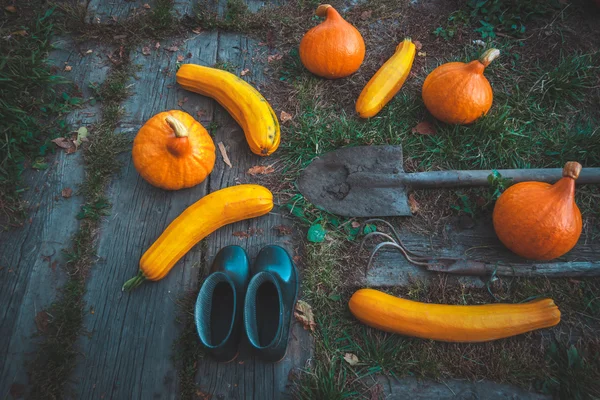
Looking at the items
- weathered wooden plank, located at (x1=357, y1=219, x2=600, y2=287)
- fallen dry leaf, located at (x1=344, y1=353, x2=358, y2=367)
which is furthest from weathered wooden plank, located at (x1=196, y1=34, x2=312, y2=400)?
weathered wooden plank, located at (x1=357, y1=219, x2=600, y2=287)

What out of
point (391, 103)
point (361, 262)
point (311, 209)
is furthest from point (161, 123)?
point (391, 103)

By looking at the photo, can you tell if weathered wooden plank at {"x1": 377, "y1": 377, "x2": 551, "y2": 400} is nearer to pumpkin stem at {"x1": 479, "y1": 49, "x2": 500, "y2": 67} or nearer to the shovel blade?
the shovel blade

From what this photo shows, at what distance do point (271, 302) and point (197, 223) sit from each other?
2.37ft

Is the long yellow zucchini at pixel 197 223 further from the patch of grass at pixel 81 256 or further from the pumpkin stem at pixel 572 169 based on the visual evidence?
the pumpkin stem at pixel 572 169

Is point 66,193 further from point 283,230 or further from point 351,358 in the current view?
point 351,358

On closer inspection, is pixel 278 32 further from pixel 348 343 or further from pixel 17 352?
pixel 17 352

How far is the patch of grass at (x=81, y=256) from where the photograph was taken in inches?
89.0

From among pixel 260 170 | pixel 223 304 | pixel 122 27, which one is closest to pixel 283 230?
pixel 260 170

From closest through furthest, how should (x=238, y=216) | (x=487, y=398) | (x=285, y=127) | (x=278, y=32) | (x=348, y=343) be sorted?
(x=487, y=398), (x=348, y=343), (x=238, y=216), (x=285, y=127), (x=278, y=32)

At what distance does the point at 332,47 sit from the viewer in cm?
299

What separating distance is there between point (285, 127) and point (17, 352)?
244 centimetres

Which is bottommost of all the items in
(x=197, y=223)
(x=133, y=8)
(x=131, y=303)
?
(x=131, y=303)

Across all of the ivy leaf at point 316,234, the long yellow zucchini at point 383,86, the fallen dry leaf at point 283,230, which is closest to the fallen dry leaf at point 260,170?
the fallen dry leaf at point 283,230

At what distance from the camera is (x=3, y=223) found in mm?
2734
